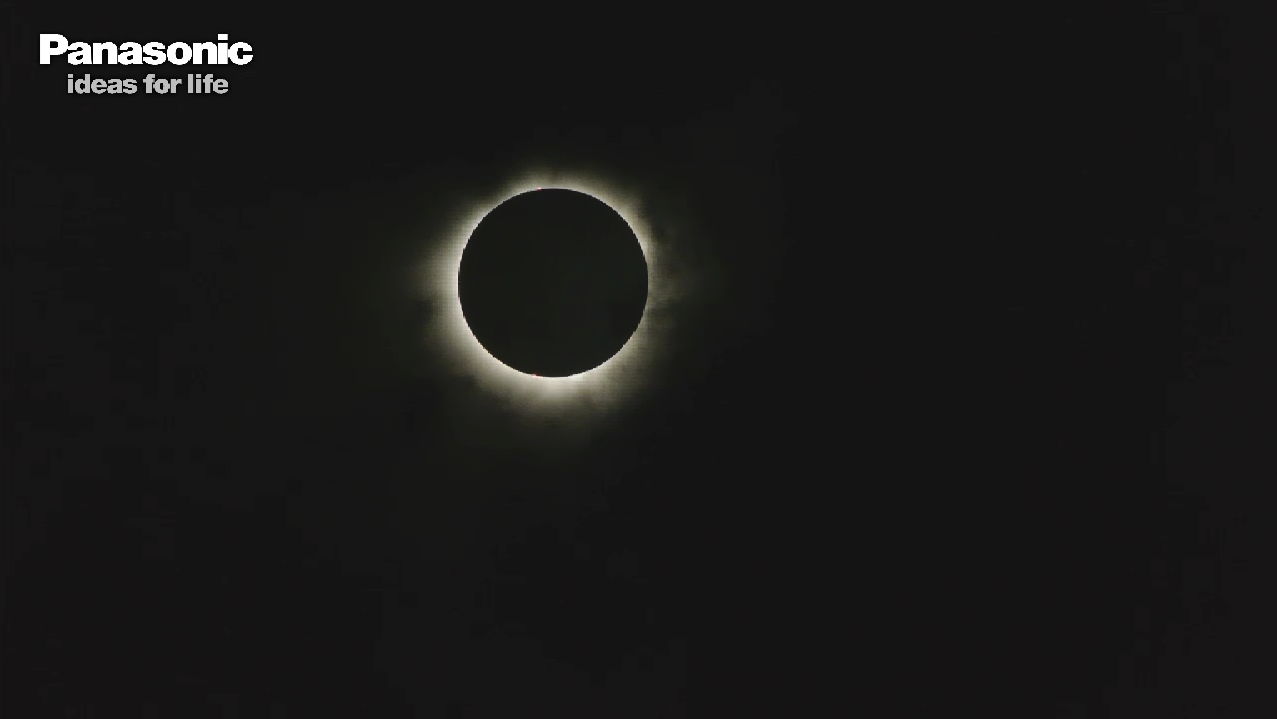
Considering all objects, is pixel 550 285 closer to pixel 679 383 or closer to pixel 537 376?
pixel 537 376

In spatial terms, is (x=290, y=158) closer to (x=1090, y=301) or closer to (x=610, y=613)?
(x=610, y=613)

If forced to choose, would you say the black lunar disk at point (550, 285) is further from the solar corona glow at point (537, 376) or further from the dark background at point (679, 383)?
the dark background at point (679, 383)

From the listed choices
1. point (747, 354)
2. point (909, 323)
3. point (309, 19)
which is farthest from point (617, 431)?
point (309, 19)

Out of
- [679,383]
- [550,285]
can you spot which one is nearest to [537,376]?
[550,285]

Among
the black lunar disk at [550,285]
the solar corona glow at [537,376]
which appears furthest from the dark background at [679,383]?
the black lunar disk at [550,285]

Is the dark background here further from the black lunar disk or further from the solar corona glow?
the black lunar disk

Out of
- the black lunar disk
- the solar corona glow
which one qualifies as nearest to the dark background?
the solar corona glow
